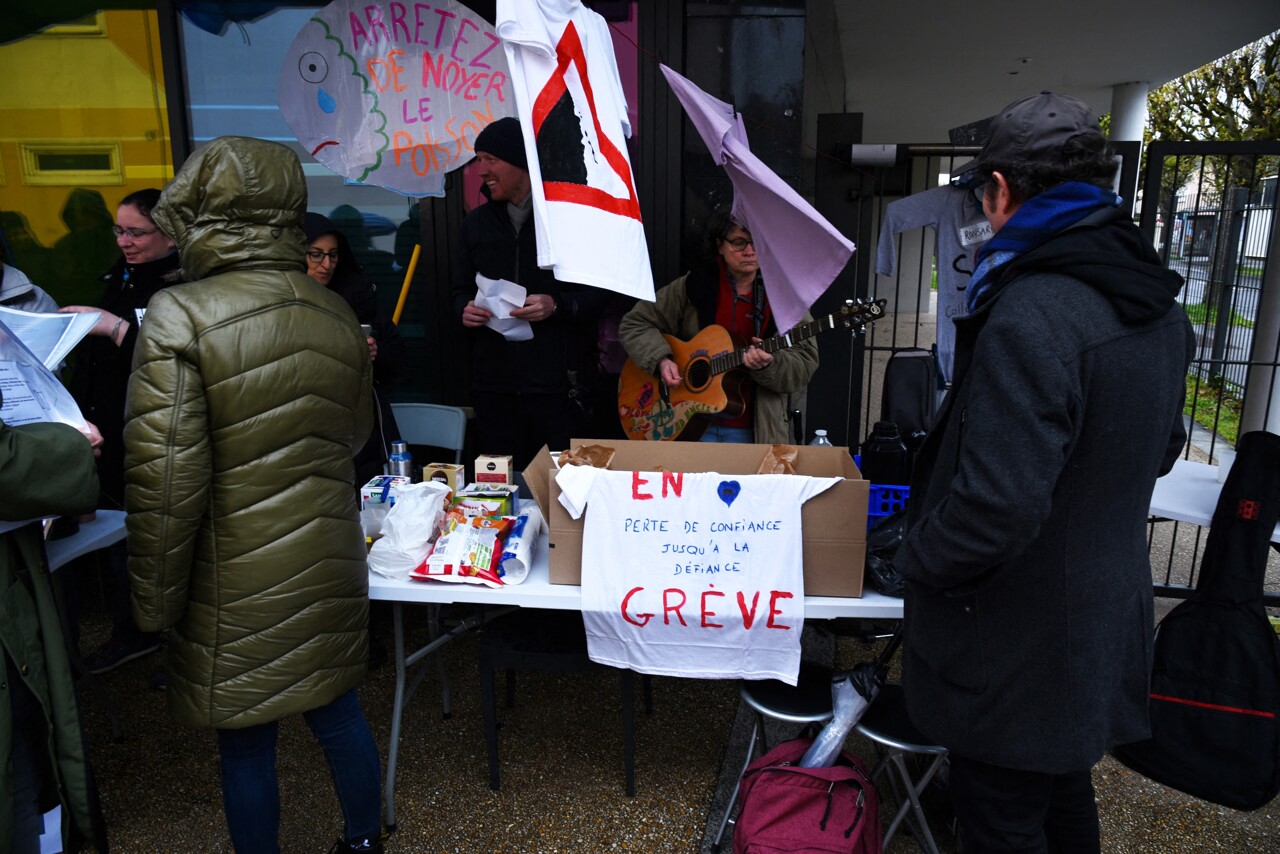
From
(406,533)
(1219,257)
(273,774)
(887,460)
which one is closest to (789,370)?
(887,460)

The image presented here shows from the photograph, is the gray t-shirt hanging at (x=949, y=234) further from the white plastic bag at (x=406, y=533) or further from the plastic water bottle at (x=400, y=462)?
the white plastic bag at (x=406, y=533)

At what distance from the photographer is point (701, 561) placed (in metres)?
2.36

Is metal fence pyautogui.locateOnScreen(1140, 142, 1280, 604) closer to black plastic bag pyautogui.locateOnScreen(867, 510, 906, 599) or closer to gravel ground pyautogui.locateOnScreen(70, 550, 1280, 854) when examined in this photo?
gravel ground pyautogui.locateOnScreen(70, 550, 1280, 854)

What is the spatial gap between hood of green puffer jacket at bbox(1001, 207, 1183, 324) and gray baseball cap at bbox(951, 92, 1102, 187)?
0.48ft

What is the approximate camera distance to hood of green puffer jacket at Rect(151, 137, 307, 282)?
6.07 ft

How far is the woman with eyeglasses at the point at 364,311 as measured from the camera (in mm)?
3305

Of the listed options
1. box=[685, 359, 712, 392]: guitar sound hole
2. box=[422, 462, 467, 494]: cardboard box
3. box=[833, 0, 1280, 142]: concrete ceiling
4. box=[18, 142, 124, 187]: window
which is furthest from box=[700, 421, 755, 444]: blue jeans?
box=[833, 0, 1280, 142]: concrete ceiling

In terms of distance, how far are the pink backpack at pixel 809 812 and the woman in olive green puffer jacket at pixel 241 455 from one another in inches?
40.7

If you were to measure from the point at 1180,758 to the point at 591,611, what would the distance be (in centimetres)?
149

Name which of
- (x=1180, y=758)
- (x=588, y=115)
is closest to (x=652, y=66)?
(x=588, y=115)

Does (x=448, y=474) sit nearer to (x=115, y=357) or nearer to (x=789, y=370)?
(x=789, y=370)

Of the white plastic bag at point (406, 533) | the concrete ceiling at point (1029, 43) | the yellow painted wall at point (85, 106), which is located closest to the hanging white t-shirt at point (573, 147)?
the white plastic bag at point (406, 533)

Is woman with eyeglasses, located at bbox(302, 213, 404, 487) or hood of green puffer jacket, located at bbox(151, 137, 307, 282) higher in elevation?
hood of green puffer jacket, located at bbox(151, 137, 307, 282)

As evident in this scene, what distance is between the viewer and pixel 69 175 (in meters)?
4.49
